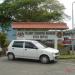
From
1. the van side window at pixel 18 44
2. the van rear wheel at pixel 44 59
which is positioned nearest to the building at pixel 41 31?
the van side window at pixel 18 44

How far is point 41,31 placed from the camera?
77.0 ft

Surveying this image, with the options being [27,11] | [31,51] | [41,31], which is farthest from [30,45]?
[27,11]

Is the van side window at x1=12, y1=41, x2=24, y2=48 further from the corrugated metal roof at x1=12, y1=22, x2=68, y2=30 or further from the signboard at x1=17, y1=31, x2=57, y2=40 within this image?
the corrugated metal roof at x1=12, y1=22, x2=68, y2=30

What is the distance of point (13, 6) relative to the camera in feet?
140

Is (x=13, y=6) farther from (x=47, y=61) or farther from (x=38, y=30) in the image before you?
(x=47, y=61)

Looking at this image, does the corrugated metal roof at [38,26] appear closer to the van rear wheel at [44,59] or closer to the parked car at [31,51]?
the parked car at [31,51]

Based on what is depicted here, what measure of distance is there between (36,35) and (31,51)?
410 centimetres

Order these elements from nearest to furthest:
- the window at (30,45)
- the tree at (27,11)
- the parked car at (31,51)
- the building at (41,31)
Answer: the parked car at (31,51) < the window at (30,45) < the building at (41,31) < the tree at (27,11)

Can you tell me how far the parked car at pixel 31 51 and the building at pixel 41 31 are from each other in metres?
2.95

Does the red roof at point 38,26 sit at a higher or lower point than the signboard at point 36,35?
higher

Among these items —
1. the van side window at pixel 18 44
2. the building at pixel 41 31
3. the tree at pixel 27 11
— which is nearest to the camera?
the van side window at pixel 18 44

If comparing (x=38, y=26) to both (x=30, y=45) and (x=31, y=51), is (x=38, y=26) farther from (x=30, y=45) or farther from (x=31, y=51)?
(x=31, y=51)

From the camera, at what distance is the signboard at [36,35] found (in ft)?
76.6

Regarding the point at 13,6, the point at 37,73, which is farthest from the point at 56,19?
the point at 37,73
